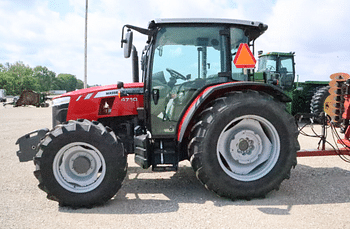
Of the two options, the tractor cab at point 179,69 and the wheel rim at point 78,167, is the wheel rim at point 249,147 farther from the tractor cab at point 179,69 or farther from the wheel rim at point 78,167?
the wheel rim at point 78,167

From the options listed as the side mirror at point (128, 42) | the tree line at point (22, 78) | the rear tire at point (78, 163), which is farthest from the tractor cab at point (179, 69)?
the tree line at point (22, 78)

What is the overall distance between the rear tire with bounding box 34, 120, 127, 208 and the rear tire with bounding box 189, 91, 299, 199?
0.97 metres

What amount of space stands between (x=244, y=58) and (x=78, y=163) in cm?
248

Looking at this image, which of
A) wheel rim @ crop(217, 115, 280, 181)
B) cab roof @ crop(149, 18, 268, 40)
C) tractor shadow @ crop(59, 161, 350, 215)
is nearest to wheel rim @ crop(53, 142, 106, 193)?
tractor shadow @ crop(59, 161, 350, 215)

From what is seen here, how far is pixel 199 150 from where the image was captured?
10.6ft

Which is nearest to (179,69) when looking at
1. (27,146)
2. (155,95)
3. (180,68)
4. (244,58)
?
(180,68)

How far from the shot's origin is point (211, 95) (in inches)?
133

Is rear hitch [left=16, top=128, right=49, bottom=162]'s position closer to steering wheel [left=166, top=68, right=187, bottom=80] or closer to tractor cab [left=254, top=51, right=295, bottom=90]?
steering wheel [left=166, top=68, right=187, bottom=80]

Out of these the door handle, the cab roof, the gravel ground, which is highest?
the cab roof

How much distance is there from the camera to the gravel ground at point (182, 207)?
282 centimetres

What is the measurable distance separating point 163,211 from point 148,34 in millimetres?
2203

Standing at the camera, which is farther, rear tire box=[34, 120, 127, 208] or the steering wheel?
the steering wheel

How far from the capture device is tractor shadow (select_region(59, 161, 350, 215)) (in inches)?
126

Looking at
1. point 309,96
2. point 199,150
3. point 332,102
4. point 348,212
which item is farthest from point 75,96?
point 309,96
